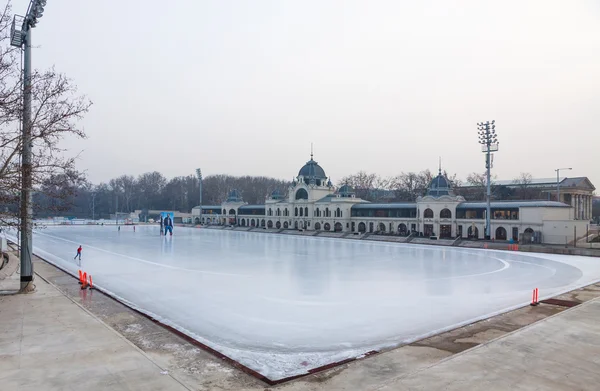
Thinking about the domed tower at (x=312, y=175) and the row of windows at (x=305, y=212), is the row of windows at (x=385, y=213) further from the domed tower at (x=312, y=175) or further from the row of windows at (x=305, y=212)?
the domed tower at (x=312, y=175)

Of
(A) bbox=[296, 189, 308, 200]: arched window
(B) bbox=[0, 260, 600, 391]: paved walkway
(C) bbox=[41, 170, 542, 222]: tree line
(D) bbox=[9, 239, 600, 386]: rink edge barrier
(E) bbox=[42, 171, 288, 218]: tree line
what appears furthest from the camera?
(E) bbox=[42, 171, 288, 218]: tree line

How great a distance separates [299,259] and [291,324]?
2215cm

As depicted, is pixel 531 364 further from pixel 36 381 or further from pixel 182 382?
pixel 36 381

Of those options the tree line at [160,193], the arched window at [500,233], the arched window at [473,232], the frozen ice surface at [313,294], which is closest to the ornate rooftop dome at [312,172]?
the arched window at [473,232]

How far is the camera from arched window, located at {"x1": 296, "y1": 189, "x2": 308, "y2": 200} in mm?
89644

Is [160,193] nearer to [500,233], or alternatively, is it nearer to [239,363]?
[500,233]

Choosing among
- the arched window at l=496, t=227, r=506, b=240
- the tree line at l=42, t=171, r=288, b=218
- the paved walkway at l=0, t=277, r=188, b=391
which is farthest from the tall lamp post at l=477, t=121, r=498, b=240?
the tree line at l=42, t=171, r=288, b=218

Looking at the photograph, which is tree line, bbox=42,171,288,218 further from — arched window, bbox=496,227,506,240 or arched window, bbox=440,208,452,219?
arched window, bbox=496,227,506,240

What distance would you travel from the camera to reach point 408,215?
70.9 meters

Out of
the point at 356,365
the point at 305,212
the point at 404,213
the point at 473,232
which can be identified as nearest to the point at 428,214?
the point at 404,213

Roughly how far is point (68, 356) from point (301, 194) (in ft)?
261

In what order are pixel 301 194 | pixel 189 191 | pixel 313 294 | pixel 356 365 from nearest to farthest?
pixel 356 365 → pixel 313 294 → pixel 301 194 → pixel 189 191

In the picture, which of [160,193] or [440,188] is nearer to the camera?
[440,188]

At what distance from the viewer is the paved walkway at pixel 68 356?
984 cm
